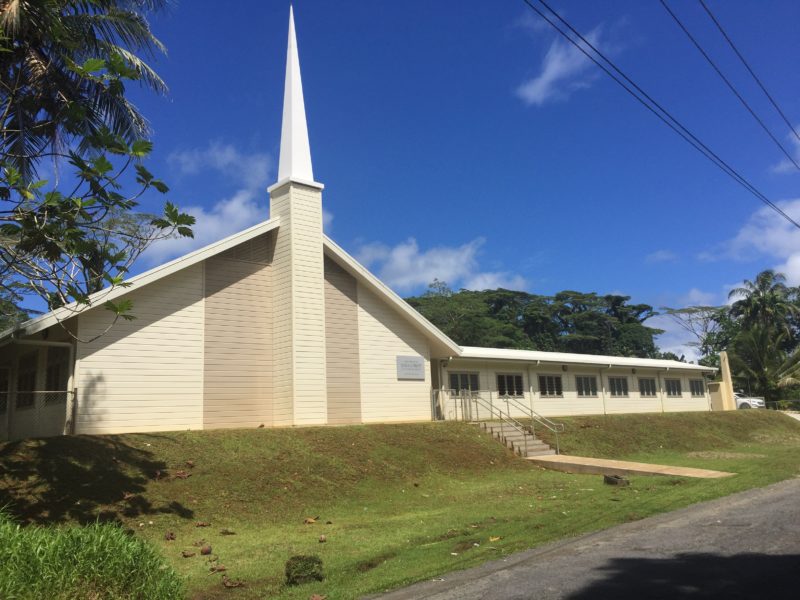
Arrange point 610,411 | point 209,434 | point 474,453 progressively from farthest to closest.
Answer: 1. point 610,411
2. point 474,453
3. point 209,434

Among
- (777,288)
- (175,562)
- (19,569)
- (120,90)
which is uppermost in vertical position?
(777,288)

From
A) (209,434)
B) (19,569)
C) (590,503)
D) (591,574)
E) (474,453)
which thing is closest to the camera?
(19,569)

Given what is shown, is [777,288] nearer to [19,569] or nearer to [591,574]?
[591,574]

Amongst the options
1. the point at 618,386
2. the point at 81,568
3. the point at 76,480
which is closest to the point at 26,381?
the point at 76,480

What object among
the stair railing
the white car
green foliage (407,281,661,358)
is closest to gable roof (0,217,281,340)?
the stair railing

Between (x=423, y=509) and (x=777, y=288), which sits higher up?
(x=777, y=288)

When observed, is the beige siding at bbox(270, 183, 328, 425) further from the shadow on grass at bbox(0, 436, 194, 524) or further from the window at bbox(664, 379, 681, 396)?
the window at bbox(664, 379, 681, 396)

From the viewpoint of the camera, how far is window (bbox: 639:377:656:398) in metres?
36.5

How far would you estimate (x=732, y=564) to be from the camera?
770cm

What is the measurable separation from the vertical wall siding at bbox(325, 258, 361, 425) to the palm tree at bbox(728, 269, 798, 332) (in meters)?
47.8

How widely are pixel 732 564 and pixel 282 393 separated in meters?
14.4

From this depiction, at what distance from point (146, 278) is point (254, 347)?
4102mm

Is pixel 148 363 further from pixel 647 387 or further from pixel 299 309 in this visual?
pixel 647 387

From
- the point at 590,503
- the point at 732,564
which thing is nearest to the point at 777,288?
the point at 590,503
